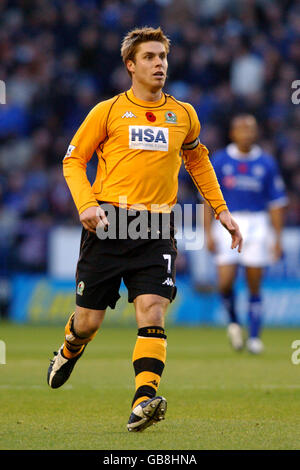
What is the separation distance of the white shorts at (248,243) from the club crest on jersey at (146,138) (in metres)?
4.94

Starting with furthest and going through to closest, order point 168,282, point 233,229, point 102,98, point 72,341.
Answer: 1. point 102,98
2. point 72,341
3. point 233,229
4. point 168,282

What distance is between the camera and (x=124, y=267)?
539 cm

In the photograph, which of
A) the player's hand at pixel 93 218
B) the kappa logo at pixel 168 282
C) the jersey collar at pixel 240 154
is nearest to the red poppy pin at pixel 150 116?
the player's hand at pixel 93 218

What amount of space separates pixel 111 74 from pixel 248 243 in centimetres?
878

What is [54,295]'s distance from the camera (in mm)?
14844

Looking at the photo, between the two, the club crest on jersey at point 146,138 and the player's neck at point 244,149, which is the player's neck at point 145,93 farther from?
the player's neck at point 244,149

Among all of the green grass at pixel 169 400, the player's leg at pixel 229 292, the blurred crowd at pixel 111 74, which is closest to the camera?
the green grass at pixel 169 400

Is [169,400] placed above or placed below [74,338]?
below

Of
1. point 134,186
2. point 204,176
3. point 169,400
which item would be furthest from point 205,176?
point 169,400

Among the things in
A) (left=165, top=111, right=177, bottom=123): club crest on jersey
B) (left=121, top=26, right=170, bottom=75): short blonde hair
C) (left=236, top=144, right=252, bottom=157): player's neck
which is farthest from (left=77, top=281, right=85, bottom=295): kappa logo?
(left=236, top=144, right=252, bottom=157): player's neck

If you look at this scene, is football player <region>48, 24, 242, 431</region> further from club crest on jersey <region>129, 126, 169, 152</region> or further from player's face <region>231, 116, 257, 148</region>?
player's face <region>231, 116, 257, 148</region>

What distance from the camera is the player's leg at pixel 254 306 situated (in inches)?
400

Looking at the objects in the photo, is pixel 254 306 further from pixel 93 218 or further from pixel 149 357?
pixel 93 218
